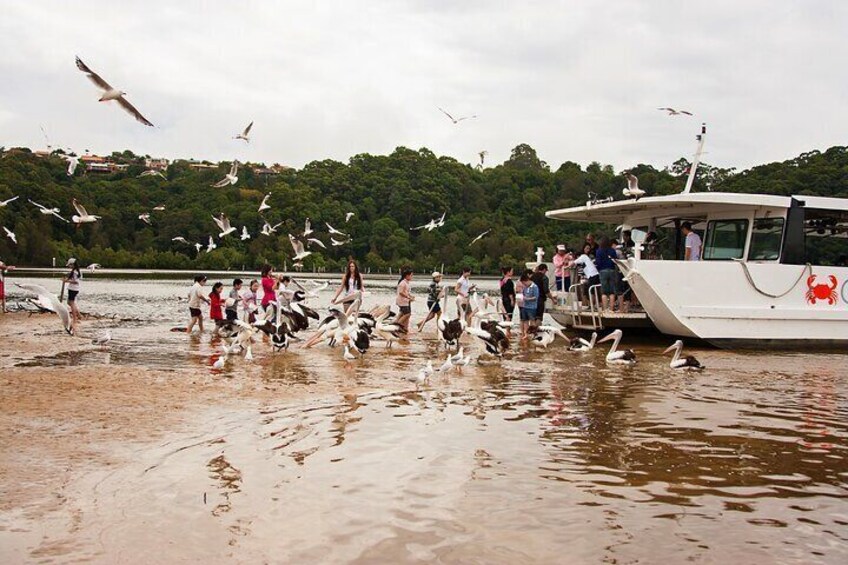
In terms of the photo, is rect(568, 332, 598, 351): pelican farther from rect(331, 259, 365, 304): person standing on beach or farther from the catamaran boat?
rect(331, 259, 365, 304): person standing on beach

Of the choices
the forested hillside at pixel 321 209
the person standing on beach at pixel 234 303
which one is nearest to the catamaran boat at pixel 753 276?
the person standing on beach at pixel 234 303

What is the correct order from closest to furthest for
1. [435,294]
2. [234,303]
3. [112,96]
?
1. [112,96]
2. [234,303]
3. [435,294]

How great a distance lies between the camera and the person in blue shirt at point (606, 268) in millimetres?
19094

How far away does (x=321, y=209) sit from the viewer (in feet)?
247

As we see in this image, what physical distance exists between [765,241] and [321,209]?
60.3 metres

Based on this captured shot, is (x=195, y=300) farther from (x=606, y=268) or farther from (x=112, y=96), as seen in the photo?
(x=606, y=268)

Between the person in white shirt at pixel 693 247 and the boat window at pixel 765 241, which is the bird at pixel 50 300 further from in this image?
the boat window at pixel 765 241

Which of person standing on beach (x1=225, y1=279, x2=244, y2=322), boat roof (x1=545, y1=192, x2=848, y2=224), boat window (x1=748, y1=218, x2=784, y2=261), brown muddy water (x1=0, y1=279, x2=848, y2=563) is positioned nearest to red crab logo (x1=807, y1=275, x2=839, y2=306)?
boat window (x1=748, y1=218, x2=784, y2=261)

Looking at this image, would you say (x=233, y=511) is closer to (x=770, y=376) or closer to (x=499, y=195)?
(x=770, y=376)

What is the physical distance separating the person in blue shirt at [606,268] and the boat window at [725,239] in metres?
A: 2.16

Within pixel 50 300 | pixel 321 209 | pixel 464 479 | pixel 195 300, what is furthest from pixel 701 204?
pixel 321 209

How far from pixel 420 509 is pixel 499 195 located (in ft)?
273

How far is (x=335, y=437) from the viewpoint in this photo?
843cm

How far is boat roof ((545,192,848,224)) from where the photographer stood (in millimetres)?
17516
